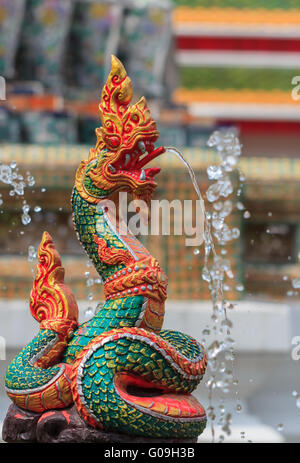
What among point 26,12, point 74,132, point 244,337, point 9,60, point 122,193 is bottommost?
point 244,337

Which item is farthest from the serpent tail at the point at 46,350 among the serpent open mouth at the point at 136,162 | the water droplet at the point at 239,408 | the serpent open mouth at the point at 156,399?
the water droplet at the point at 239,408

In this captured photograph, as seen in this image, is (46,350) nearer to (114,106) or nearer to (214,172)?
(114,106)

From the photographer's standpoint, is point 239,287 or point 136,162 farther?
point 239,287

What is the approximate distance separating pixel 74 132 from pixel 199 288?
5.38ft

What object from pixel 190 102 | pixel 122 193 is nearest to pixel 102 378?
pixel 122 193

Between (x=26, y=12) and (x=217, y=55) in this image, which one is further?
(x=217, y=55)

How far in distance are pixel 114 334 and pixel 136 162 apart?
481mm

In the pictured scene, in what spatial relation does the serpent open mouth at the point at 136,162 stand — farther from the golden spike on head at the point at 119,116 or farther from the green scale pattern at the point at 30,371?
the green scale pattern at the point at 30,371

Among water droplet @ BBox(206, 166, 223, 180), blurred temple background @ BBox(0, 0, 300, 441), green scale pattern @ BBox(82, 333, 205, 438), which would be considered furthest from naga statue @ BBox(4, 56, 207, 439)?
water droplet @ BBox(206, 166, 223, 180)

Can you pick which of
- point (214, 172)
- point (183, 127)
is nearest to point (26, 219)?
point (214, 172)

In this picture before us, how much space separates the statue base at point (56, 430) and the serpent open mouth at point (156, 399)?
0.07 meters

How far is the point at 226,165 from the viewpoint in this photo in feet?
13.1

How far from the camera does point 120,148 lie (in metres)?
2.06

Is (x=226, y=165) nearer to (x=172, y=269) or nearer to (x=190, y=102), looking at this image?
(x=172, y=269)
